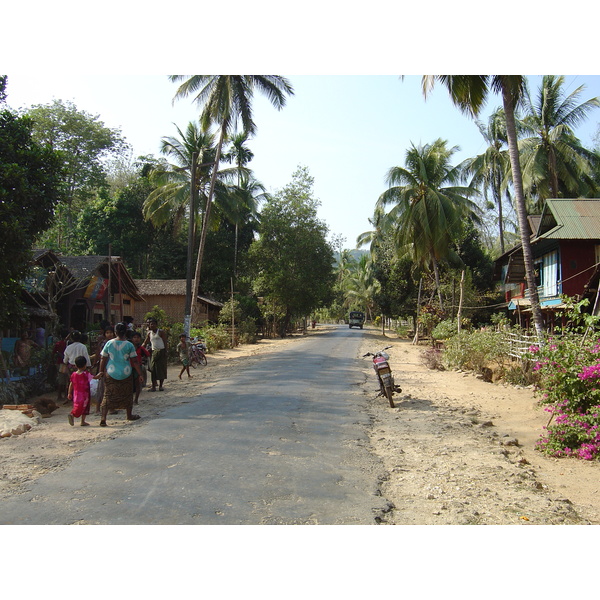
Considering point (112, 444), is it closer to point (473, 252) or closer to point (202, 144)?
point (202, 144)

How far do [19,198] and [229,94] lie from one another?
14.7 m

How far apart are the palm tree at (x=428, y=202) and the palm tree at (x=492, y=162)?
9.76 feet

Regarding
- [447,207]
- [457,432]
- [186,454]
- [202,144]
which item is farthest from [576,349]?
[202,144]

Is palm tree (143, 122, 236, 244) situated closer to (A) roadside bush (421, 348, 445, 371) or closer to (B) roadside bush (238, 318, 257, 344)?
(B) roadside bush (238, 318, 257, 344)

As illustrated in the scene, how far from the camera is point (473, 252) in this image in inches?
1431

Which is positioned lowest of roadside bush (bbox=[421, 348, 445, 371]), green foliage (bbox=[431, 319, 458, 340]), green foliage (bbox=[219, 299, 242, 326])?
roadside bush (bbox=[421, 348, 445, 371])

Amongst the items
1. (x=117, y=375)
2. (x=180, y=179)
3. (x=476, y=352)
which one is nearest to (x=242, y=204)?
(x=180, y=179)

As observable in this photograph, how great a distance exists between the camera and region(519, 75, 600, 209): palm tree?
27875 millimetres

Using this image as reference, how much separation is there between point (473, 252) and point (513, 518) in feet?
110

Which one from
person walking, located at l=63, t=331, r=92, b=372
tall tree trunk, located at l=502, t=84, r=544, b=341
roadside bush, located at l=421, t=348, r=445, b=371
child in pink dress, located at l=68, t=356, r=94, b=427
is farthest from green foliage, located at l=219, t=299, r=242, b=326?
child in pink dress, located at l=68, t=356, r=94, b=427

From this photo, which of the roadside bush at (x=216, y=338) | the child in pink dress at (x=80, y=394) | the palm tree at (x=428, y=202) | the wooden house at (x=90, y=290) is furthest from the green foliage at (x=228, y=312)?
the child in pink dress at (x=80, y=394)

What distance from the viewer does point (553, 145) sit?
2811 cm

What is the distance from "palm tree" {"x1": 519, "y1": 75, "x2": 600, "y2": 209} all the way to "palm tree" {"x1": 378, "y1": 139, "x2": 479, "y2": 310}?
363cm

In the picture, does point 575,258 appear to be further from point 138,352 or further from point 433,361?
point 138,352
